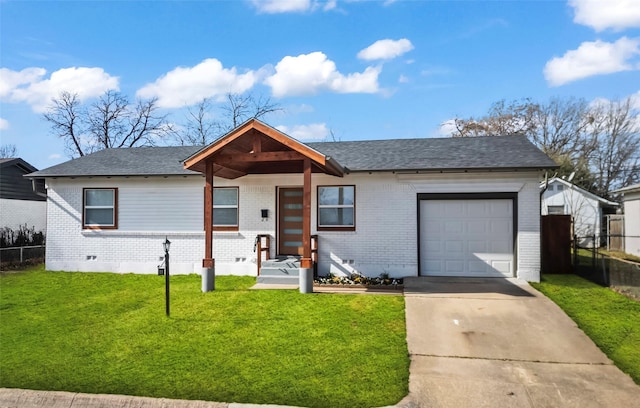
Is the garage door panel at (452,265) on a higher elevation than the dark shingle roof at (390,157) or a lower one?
lower

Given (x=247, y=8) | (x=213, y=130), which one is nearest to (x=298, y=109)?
(x=213, y=130)

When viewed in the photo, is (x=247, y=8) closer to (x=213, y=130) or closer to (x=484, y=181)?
(x=484, y=181)

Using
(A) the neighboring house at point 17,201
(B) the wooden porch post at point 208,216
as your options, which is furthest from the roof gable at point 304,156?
(A) the neighboring house at point 17,201

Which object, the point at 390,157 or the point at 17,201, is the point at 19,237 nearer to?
the point at 17,201

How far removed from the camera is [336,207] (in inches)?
448

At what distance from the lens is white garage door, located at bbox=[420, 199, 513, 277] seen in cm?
1065

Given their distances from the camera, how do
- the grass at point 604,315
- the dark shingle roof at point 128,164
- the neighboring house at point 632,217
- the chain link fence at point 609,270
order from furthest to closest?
1. the neighboring house at point 632,217
2. the dark shingle roof at point 128,164
3. the chain link fence at point 609,270
4. the grass at point 604,315

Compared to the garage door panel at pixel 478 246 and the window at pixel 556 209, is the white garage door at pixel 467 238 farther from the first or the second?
the window at pixel 556 209

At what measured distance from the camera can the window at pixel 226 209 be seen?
39.3ft

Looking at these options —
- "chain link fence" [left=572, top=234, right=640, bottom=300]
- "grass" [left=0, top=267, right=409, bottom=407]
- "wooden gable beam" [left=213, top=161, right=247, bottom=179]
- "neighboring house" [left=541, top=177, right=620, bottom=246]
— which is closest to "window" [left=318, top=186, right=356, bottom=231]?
"wooden gable beam" [left=213, top=161, right=247, bottom=179]

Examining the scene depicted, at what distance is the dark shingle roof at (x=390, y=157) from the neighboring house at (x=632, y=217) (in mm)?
8846

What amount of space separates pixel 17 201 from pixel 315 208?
50.7 feet

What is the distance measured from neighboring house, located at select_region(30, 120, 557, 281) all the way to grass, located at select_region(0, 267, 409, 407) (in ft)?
5.58

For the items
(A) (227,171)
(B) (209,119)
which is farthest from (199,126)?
(A) (227,171)
